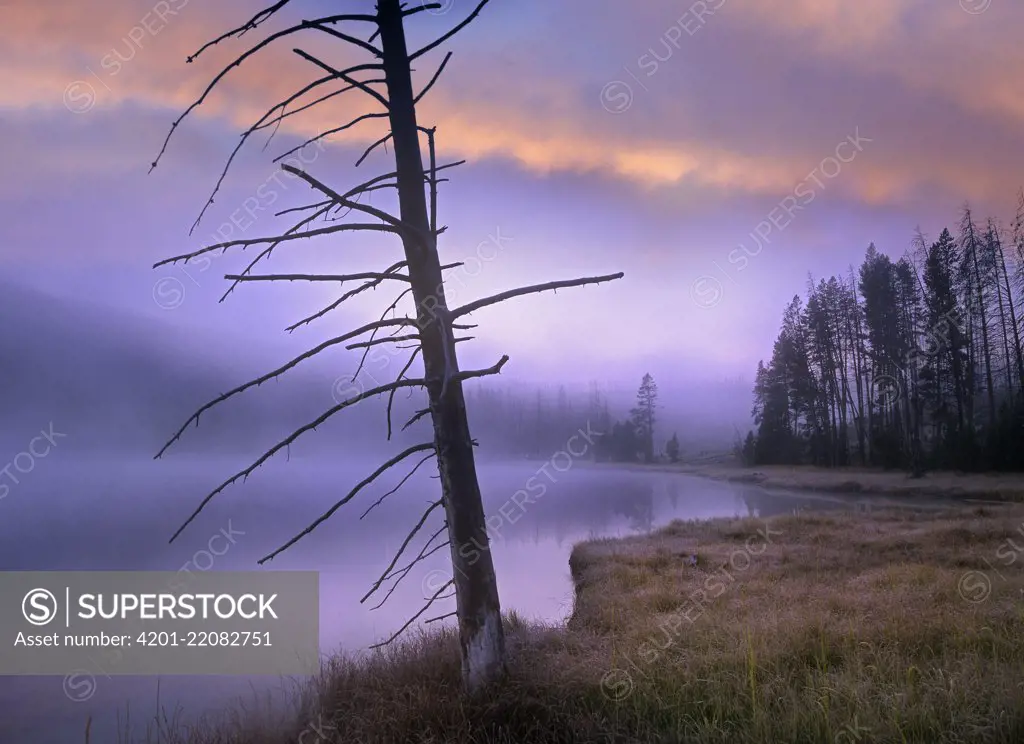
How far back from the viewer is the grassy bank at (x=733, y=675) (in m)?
4.04

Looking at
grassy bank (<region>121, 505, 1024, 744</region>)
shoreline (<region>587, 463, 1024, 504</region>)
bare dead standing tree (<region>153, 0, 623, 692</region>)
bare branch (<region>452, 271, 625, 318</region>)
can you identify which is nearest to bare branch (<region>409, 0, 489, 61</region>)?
bare dead standing tree (<region>153, 0, 623, 692</region>)

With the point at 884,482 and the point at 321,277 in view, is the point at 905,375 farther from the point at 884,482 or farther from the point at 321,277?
the point at 321,277

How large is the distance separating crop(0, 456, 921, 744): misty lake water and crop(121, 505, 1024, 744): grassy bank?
1943mm

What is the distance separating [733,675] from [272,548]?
22033mm

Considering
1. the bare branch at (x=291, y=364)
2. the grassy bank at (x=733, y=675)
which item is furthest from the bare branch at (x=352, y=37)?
the grassy bank at (x=733, y=675)

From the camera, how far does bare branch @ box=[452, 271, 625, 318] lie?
4.27m

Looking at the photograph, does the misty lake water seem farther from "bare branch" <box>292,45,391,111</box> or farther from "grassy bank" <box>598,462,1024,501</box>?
"bare branch" <box>292,45,391,111</box>

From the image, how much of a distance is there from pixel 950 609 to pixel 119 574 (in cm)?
2034

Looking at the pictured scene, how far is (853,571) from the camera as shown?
1139cm

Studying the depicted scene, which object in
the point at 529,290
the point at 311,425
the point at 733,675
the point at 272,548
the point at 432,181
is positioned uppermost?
the point at 432,181

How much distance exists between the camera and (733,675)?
504cm

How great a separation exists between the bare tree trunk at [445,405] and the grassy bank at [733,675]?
0.45m

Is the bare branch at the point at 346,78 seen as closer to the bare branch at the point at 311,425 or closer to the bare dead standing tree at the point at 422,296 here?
the bare dead standing tree at the point at 422,296

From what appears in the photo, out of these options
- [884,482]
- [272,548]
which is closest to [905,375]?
[884,482]
